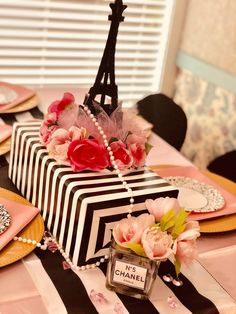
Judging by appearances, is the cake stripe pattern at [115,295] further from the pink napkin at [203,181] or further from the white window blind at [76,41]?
the white window blind at [76,41]

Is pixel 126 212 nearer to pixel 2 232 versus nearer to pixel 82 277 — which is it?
pixel 82 277

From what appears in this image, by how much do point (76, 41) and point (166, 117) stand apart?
3.23ft

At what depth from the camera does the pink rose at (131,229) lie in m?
0.87

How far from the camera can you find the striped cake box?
0.98 metres

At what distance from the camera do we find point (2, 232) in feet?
3.31

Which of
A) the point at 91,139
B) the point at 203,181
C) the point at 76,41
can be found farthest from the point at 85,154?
the point at 76,41

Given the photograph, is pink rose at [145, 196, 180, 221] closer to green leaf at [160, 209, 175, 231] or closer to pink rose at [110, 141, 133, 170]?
green leaf at [160, 209, 175, 231]

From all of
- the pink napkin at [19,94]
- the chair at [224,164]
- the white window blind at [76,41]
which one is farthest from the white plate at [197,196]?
the white window blind at [76,41]

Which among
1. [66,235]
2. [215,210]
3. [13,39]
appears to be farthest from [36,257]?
[13,39]

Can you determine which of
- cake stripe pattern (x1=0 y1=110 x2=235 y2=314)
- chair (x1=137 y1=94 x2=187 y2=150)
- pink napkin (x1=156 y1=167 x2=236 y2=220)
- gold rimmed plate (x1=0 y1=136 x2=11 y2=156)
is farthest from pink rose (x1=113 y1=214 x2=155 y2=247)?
chair (x1=137 y1=94 x2=187 y2=150)

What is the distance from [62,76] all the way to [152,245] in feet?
7.55

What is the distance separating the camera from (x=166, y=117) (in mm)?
2289

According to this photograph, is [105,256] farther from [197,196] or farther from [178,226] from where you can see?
[197,196]

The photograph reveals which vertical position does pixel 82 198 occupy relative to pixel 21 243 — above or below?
above
